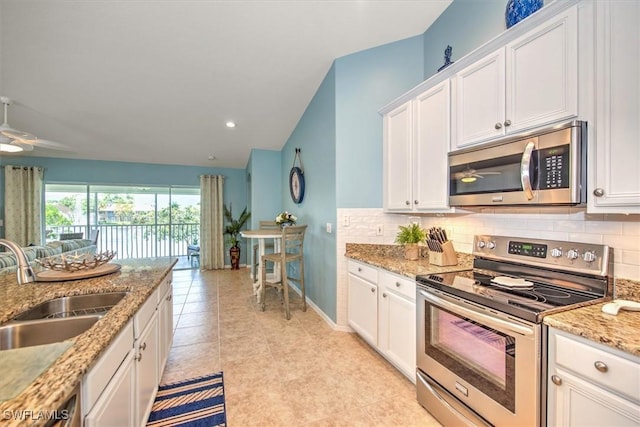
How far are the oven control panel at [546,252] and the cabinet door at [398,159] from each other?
676 millimetres

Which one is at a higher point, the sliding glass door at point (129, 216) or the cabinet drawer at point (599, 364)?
the sliding glass door at point (129, 216)

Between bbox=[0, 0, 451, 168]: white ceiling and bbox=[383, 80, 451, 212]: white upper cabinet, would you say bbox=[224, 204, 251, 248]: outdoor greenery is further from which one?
bbox=[383, 80, 451, 212]: white upper cabinet

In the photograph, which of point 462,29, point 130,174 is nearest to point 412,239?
point 462,29

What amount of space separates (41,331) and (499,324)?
6.81ft

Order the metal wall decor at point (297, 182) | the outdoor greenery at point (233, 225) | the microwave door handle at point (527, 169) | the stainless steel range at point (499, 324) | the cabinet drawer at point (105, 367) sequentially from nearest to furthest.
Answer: the cabinet drawer at point (105, 367) → the stainless steel range at point (499, 324) → the microwave door handle at point (527, 169) → the metal wall decor at point (297, 182) → the outdoor greenery at point (233, 225)

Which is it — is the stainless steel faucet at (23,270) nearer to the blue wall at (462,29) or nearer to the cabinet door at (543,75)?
the cabinet door at (543,75)

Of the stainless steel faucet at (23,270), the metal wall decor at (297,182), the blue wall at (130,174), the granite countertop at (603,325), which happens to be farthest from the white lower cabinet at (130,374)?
the blue wall at (130,174)

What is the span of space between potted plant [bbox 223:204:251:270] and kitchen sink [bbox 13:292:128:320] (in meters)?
5.02

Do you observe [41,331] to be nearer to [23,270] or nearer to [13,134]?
[23,270]

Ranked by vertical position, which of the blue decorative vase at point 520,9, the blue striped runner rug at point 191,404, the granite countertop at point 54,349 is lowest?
the blue striped runner rug at point 191,404

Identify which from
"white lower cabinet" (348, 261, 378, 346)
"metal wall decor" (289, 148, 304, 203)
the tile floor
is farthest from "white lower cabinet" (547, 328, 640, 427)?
"metal wall decor" (289, 148, 304, 203)

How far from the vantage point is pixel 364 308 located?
250 centimetres

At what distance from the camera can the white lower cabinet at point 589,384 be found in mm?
924

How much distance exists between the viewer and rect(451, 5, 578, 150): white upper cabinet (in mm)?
1332
